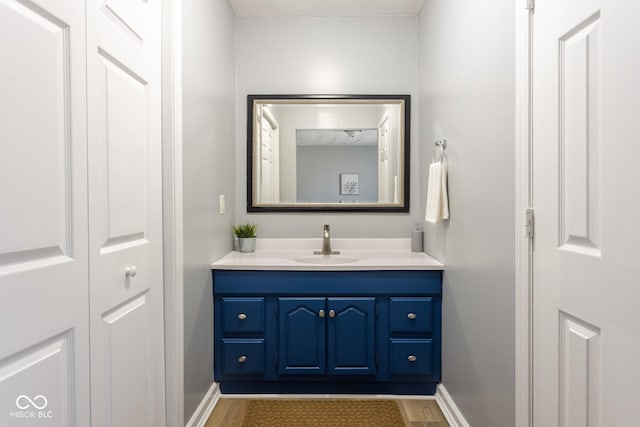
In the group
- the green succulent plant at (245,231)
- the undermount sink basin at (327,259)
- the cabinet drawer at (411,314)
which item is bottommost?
the cabinet drawer at (411,314)

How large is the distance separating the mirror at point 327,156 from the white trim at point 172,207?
1045 millimetres

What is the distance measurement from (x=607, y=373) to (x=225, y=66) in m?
2.38

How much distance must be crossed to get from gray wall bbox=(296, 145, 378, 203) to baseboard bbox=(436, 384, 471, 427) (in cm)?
127

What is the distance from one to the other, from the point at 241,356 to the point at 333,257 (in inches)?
33.2

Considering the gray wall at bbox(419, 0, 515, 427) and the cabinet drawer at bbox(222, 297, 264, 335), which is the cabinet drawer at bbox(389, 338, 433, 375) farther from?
the cabinet drawer at bbox(222, 297, 264, 335)

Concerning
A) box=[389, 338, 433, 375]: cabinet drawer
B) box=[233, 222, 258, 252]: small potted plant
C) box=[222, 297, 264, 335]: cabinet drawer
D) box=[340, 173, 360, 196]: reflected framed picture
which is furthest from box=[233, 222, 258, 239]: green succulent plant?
box=[389, 338, 433, 375]: cabinet drawer

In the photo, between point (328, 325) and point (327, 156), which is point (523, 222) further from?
point (327, 156)

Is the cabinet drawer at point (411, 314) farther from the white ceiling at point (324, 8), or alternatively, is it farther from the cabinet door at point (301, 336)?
the white ceiling at point (324, 8)

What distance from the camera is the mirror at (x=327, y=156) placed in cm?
267

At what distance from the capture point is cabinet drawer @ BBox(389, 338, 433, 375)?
221 centimetres

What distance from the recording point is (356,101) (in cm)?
267

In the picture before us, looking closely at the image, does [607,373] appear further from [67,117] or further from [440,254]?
[67,117]

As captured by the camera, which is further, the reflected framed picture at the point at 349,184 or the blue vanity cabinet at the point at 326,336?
the reflected framed picture at the point at 349,184

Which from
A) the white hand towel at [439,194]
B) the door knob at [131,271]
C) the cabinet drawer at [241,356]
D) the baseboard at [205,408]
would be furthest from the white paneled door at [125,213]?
the white hand towel at [439,194]
